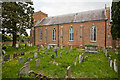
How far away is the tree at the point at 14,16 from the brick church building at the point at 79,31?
6.29 m

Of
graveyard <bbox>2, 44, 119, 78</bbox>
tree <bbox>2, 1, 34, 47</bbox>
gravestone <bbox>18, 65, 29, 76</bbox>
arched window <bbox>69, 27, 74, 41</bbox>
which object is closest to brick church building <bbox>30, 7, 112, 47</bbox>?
arched window <bbox>69, 27, 74, 41</bbox>

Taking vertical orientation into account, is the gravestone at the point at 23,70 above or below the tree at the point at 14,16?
below

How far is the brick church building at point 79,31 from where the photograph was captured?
49.5 ft

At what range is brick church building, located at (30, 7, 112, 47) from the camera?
15078 millimetres

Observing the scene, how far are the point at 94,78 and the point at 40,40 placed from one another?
64.4ft

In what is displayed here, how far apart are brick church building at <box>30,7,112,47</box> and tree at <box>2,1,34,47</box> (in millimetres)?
6294

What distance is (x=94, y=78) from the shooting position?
14.4ft

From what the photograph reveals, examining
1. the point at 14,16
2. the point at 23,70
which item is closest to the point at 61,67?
the point at 23,70

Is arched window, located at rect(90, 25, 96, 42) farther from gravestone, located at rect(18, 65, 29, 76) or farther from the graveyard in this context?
gravestone, located at rect(18, 65, 29, 76)

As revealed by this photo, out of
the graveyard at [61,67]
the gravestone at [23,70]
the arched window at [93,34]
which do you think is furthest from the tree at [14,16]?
the arched window at [93,34]

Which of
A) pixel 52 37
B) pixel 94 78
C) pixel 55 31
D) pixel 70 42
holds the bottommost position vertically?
pixel 94 78

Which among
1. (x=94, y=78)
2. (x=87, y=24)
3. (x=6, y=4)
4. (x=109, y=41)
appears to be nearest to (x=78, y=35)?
(x=87, y=24)

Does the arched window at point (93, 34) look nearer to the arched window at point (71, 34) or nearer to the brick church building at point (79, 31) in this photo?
the brick church building at point (79, 31)

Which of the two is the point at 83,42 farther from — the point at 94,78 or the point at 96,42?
the point at 94,78
